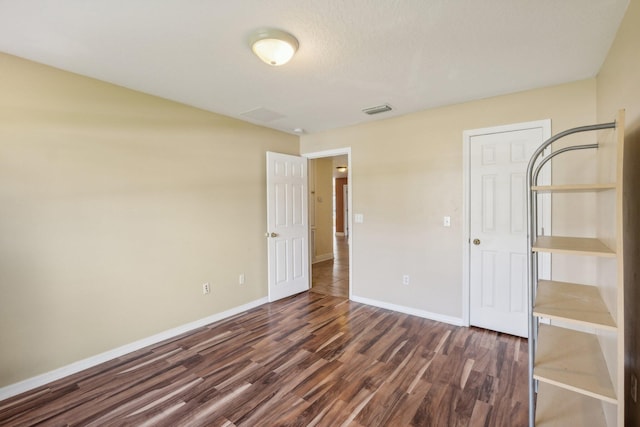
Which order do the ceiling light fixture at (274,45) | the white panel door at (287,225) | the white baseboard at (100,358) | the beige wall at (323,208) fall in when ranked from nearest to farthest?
the ceiling light fixture at (274,45) < the white baseboard at (100,358) < the white panel door at (287,225) < the beige wall at (323,208)

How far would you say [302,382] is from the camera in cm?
216

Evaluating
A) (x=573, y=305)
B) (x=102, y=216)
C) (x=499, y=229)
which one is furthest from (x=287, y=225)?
(x=573, y=305)

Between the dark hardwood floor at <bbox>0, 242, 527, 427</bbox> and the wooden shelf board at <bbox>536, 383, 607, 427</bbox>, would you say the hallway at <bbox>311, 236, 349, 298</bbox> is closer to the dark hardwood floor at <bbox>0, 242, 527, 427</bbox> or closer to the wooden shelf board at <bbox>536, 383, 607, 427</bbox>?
the dark hardwood floor at <bbox>0, 242, 527, 427</bbox>

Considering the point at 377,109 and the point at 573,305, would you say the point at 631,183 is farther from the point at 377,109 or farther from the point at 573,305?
the point at 377,109

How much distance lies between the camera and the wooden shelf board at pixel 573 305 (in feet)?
4.14

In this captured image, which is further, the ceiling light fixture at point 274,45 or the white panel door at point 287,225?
the white panel door at point 287,225

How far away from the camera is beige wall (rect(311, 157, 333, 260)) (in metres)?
6.65

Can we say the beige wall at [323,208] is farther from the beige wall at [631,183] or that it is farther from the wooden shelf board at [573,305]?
the beige wall at [631,183]

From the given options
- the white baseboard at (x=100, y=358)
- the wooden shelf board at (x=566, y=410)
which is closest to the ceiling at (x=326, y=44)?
the wooden shelf board at (x=566, y=410)

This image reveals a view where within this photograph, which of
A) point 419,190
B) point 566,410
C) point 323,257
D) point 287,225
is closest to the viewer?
point 566,410

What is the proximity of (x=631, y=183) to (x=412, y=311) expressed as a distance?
2411mm

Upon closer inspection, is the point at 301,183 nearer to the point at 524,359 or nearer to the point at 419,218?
the point at 419,218

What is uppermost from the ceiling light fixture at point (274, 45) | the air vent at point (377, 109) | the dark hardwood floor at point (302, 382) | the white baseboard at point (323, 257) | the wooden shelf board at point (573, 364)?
the air vent at point (377, 109)

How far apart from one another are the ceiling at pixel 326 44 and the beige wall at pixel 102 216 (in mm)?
285
